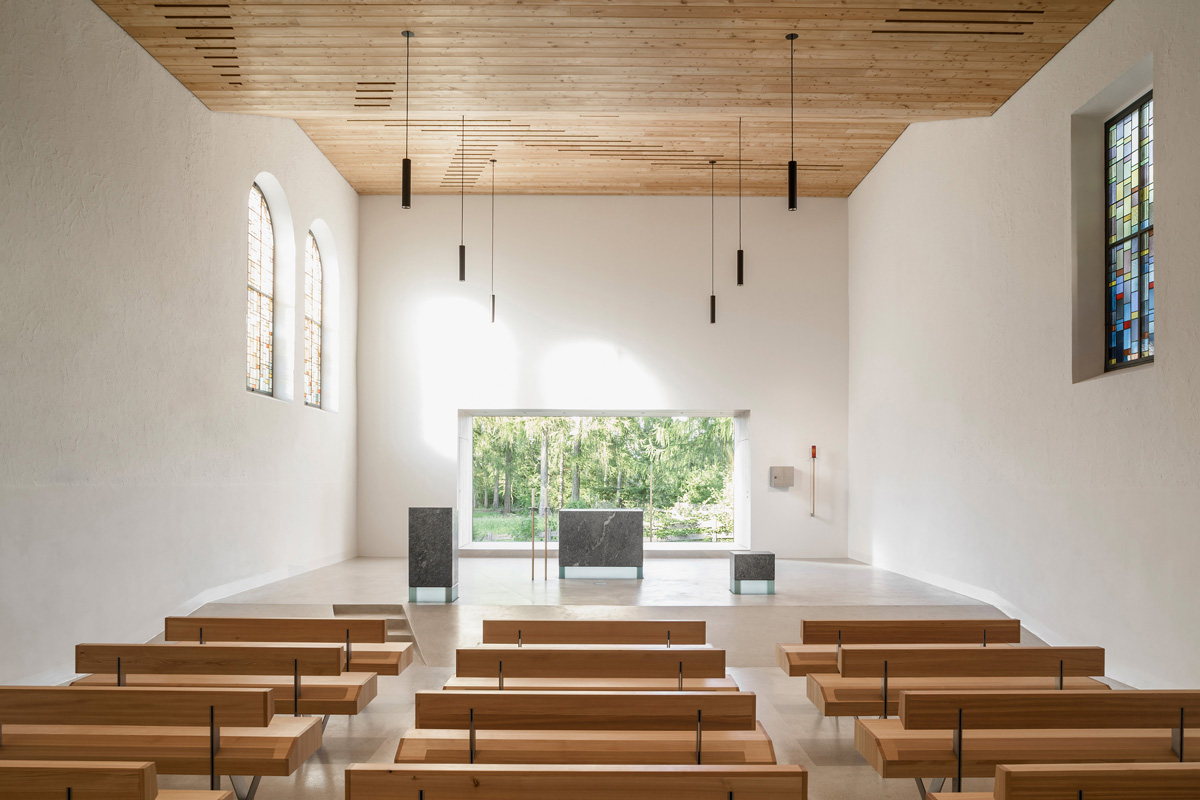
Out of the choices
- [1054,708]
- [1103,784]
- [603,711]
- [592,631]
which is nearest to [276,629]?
[592,631]

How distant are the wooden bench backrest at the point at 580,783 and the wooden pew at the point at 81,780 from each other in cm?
47

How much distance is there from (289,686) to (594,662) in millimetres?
1205

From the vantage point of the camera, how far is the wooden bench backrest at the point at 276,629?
440 centimetres

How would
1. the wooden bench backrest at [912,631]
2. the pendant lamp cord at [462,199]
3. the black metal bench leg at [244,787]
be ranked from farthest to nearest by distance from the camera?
the pendant lamp cord at [462,199], the wooden bench backrest at [912,631], the black metal bench leg at [244,787]

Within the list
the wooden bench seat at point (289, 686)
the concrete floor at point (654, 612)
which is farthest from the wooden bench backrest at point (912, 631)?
the wooden bench seat at point (289, 686)

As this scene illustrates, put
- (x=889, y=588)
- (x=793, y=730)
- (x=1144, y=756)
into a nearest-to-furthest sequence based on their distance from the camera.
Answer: (x=1144, y=756) → (x=793, y=730) → (x=889, y=588)

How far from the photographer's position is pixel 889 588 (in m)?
8.00

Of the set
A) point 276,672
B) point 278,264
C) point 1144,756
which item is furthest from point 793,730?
point 278,264

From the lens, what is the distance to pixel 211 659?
3.67 meters

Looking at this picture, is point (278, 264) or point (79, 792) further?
point (278, 264)

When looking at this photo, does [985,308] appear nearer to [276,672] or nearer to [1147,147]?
[1147,147]

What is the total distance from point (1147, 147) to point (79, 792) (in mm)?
6094

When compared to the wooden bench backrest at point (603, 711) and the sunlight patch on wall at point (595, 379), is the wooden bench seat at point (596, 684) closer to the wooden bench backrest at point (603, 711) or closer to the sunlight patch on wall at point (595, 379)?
the wooden bench backrest at point (603, 711)

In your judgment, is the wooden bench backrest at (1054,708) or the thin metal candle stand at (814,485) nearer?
the wooden bench backrest at (1054,708)
